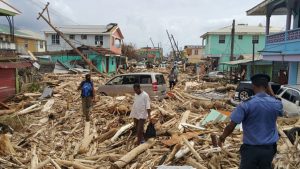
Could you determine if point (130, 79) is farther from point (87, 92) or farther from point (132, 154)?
point (132, 154)

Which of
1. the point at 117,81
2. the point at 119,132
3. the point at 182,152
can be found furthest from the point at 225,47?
the point at 182,152

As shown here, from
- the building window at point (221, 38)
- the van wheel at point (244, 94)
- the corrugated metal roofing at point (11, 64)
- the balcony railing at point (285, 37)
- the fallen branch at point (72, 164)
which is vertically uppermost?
the building window at point (221, 38)

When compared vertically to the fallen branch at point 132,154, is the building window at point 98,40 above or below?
above

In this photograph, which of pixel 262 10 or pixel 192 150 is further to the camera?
pixel 262 10

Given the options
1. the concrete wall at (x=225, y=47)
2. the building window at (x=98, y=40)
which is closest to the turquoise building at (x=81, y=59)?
the building window at (x=98, y=40)

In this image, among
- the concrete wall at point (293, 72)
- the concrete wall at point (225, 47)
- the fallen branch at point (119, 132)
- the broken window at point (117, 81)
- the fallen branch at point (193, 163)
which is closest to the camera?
the fallen branch at point (193, 163)

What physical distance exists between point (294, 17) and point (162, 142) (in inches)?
715

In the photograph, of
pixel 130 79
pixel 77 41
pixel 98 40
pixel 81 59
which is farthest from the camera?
pixel 98 40

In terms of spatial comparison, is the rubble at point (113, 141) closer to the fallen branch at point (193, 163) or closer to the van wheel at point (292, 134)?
the fallen branch at point (193, 163)

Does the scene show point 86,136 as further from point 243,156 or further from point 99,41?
point 99,41

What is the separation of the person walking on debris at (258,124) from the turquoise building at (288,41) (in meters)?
15.5

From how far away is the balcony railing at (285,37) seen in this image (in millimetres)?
19391

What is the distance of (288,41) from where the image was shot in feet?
67.2

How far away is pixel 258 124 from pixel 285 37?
1804 centimetres
